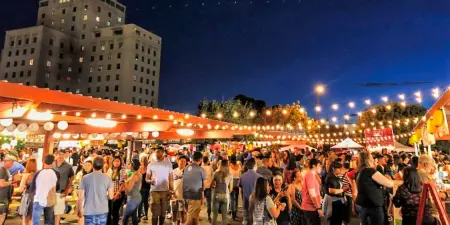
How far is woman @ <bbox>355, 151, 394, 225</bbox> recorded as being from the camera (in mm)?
5363

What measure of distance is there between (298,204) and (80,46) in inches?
2983

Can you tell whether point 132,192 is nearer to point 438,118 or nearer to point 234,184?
point 234,184

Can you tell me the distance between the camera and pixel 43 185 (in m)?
6.14

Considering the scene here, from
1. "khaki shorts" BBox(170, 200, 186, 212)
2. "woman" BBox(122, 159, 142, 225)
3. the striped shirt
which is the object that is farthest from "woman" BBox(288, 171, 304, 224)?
"woman" BBox(122, 159, 142, 225)

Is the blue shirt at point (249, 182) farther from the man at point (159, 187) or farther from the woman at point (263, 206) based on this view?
the woman at point (263, 206)

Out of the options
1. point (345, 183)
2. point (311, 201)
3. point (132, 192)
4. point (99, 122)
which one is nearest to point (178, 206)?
point (132, 192)

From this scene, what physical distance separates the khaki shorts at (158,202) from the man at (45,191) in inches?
79.3

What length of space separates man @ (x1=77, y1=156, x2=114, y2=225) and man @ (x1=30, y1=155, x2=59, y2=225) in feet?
3.46

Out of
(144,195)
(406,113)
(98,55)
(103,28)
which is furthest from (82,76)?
(144,195)

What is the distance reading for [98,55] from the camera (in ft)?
232

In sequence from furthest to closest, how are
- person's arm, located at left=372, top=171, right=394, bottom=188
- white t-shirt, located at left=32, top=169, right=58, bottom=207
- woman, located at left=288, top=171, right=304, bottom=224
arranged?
white t-shirt, located at left=32, top=169, right=58, bottom=207 → woman, located at left=288, top=171, right=304, bottom=224 → person's arm, located at left=372, top=171, right=394, bottom=188

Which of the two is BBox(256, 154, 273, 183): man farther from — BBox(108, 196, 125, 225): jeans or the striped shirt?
BBox(108, 196, 125, 225): jeans

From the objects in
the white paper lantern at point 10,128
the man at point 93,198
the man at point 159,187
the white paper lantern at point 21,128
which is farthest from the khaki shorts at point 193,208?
the white paper lantern at point 10,128

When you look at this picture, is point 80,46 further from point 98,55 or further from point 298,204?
point 298,204
